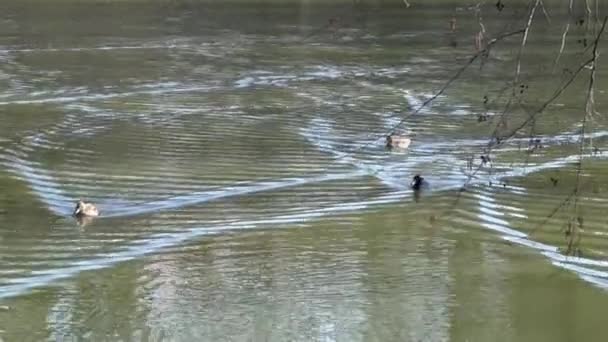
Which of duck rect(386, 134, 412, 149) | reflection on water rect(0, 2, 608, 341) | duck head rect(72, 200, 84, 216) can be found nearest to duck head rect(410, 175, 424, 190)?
reflection on water rect(0, 2, 608, 341)

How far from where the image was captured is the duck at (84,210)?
414 inches

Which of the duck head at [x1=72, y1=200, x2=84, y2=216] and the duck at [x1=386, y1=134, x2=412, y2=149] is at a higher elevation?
the duck at [x1=386, y1=134, x2=412, y2=149]

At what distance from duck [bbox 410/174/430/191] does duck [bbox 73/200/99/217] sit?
3.29 m

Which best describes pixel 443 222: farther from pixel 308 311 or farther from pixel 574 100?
pixel 574 100

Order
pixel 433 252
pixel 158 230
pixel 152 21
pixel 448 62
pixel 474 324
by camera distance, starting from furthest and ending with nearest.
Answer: pixel 152 21
pixel 448 62
pixel 158 230
pixel 433 252
pixel 474 324

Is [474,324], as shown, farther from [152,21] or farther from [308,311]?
[152,21]

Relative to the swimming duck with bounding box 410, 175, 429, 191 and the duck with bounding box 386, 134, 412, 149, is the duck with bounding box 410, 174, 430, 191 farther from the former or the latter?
the duck with bounding box 386, 134, 412, 149

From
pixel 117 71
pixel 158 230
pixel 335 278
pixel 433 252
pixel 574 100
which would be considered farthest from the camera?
pixel 117 71

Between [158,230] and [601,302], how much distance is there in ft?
13.3

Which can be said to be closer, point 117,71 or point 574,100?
point 574,100

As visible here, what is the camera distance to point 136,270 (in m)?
9.19

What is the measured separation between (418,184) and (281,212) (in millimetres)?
1677

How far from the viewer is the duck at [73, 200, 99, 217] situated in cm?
1052

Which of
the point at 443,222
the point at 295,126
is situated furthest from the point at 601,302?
the point at 295,126
